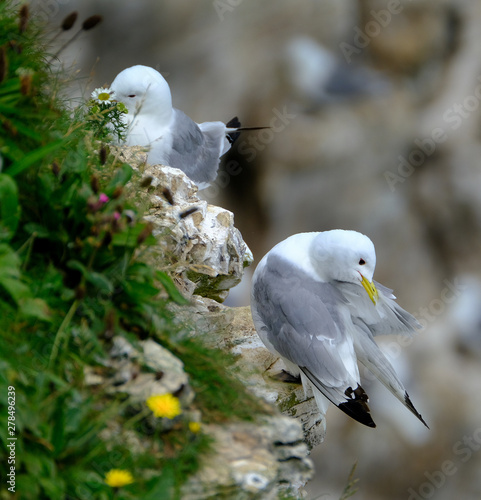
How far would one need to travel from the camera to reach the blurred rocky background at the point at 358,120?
6.57 m

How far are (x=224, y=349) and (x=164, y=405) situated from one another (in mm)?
998

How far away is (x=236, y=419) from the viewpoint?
5.28ft

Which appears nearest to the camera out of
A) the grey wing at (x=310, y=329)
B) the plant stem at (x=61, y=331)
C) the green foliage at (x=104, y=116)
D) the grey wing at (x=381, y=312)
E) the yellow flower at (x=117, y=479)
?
the yellow flower at (x=117, y=479)

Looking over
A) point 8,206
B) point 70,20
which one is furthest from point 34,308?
point 70,20

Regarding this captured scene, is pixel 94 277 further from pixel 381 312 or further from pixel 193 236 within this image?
pixel 381 312

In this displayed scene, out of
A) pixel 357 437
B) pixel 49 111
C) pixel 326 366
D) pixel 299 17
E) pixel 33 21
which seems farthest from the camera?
pixel 299 17

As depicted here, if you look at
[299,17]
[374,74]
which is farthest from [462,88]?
[299,17]

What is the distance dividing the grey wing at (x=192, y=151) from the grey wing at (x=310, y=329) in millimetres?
1003

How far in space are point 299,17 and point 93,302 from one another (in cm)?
574

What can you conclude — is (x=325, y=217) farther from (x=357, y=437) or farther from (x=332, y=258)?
(x=332, y=258)

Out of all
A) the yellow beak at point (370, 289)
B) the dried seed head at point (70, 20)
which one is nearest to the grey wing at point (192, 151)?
the yellow beak at point (370, 289)

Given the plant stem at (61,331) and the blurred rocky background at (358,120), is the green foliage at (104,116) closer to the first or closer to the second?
the plant stem at (61,331)

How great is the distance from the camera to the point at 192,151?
11.5ft

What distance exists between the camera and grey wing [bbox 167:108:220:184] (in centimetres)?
337
